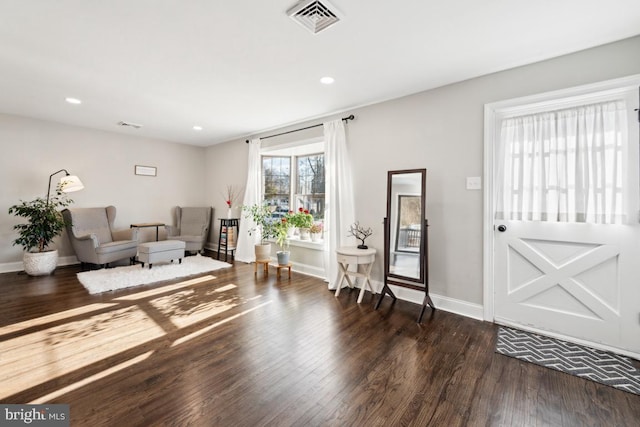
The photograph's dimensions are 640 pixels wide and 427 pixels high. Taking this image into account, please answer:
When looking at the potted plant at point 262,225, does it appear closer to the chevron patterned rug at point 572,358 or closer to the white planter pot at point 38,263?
the white planter pot at point 38,263

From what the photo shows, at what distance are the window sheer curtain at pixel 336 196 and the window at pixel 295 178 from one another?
0.57 metres

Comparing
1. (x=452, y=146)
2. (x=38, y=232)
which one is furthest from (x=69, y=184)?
(x=452, y=146)

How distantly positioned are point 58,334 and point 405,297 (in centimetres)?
351

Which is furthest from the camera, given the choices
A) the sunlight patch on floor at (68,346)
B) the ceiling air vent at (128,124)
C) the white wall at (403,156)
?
the ceiling air vent at (128,124)

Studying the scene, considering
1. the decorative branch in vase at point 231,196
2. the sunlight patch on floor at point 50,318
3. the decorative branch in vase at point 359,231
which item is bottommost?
the sunlight patch on floor at point 50,318

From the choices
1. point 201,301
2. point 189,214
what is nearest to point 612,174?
point 201,301

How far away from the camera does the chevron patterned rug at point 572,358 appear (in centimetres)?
192

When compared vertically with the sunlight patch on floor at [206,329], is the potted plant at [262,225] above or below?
above

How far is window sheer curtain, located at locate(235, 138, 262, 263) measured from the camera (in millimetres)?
5410

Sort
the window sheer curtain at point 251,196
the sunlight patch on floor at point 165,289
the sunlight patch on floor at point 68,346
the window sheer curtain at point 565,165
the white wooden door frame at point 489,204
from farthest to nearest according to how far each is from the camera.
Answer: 1. the window sheer curtain at point 251,196
2. the sunlight patch on floor at point 165,289
3. the white wooden door frame at point 489,204
4. the window sheer curtain at point 565,165
5. the sunlight patch on floor at point 68,346

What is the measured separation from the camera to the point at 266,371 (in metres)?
1.97

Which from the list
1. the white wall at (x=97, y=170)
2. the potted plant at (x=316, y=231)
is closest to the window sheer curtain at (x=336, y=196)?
the potted plant at (x=316, y=231)

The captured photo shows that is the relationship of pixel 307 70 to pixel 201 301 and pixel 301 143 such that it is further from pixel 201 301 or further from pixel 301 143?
pixel 201 301

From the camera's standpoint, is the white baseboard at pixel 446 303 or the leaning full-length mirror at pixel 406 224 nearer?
the white baseboard at pixel 446 303
